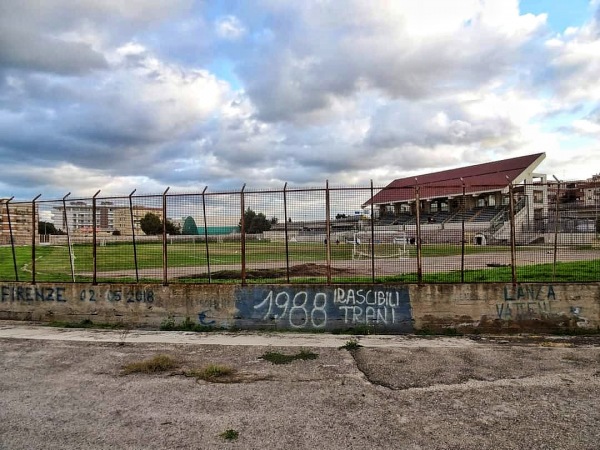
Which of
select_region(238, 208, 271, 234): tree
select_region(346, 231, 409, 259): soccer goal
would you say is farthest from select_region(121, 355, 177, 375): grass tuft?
select_region(346, 231, 409, 259): soccer goal

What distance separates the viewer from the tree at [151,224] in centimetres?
1069

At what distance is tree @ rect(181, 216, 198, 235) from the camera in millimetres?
10453

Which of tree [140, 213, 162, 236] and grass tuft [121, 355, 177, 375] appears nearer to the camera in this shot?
grass tuft [121, 355, 177, 375]

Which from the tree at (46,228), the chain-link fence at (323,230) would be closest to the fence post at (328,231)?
the chain-link fence at (323,230)

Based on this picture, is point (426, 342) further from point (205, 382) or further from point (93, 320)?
point (93, 320)

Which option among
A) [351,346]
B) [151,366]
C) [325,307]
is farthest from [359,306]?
[151,366]

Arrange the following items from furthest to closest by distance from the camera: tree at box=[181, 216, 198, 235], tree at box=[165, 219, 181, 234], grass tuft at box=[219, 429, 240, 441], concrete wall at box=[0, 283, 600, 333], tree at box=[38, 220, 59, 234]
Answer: tree at box=[38, 220, 59, 234], tree at box=[165, 219, 181, 234], tree at box=[181, 216, 198, 235], concrete wall at box=[0, 283, 600, 333], grass tuft at box=[219, 429, 240, 441]

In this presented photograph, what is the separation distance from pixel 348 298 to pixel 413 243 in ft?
10.2

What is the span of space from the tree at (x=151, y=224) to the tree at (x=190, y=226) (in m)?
0.58

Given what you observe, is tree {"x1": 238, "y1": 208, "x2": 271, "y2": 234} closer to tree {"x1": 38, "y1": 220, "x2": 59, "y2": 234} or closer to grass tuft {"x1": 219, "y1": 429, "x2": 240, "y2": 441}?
grass tuft {"x1": 219, "y1": 429, "x2": 240, "y2": 441}

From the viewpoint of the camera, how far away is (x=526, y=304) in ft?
29.7

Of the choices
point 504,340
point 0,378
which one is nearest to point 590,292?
point 504,340

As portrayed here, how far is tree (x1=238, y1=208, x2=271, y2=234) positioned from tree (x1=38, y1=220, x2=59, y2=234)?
242 inches

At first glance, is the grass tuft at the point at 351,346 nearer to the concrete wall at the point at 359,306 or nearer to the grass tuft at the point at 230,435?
the concrete wall at the point at 359,306
